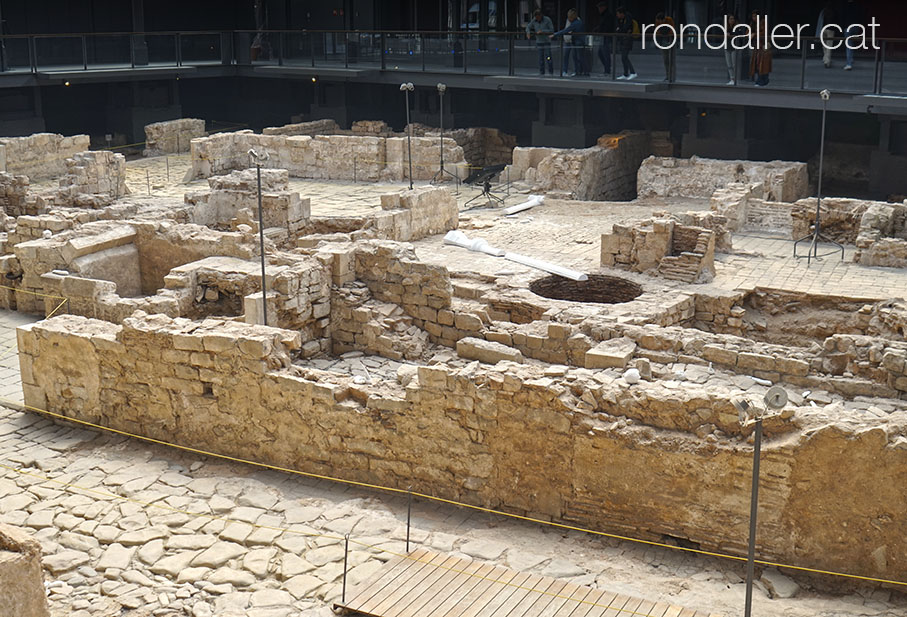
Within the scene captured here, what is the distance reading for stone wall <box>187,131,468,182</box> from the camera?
23.6 meters

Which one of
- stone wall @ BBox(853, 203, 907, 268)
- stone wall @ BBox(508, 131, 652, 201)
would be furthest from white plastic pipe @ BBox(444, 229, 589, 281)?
stone wall @ BBox(853, 203, 907, 268)

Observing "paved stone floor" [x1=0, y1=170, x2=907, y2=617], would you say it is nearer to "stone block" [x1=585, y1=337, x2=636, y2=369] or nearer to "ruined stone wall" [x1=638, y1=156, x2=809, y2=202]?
"stone block" [x1=585, y1=337, x2=636, y2=369]

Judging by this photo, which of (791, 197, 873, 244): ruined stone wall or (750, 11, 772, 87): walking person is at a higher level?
(750, 11, 772, 87): walking person

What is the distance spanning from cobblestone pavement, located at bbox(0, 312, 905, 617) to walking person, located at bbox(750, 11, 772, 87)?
14102 mm

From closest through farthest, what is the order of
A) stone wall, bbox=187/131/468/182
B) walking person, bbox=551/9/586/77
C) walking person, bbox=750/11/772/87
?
walking person, bbox=750/11/772/87 < walking person, bbox=551/9/586/77 < stone wall, bbox=187/131/468/182

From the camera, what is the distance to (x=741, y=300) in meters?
14.8

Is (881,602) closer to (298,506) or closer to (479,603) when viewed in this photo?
(479,603)

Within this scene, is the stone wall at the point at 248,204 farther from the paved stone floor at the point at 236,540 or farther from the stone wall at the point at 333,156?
the paved stone floor at the point at 236,540

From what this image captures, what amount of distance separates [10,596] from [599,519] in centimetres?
450

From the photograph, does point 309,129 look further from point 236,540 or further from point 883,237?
point 236,540

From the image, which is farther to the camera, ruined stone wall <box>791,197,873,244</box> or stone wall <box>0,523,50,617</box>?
ruined stone wall <box>791,197,873,244</box>

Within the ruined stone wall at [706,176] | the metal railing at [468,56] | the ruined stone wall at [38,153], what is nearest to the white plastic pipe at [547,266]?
the ruined stone wall at [706,176]

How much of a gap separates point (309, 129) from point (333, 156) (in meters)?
3.53

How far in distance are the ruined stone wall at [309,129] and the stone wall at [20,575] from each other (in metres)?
20.7
